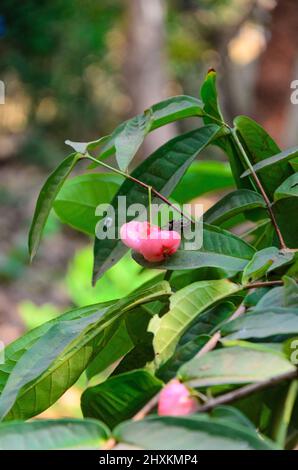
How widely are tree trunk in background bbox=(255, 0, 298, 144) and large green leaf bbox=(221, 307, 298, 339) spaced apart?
270 cm

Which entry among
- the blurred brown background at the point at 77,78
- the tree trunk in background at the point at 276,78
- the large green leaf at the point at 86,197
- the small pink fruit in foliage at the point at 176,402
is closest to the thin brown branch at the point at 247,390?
the small pink fruit in foliage at the point at 176,402

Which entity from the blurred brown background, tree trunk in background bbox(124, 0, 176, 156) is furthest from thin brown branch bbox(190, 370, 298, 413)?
tree trunk in background bbox(124, 0, 176, 156)

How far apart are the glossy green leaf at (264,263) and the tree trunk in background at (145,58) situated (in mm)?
3366

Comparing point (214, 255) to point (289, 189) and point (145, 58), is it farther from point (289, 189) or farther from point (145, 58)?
point (145, 58)

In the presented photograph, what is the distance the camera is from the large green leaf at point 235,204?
1.74 ft

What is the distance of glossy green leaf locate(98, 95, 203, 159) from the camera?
542 mm

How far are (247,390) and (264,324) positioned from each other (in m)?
0.05

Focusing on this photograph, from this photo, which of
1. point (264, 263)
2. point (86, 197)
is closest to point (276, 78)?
point (86, 197)

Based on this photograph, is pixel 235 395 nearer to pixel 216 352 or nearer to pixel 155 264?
pixel 216 352

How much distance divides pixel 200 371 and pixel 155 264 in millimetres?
168

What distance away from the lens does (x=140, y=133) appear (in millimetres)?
517

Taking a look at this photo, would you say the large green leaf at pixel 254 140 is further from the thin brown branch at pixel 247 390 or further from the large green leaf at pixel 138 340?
the thin brown branch at pixel 247 390
